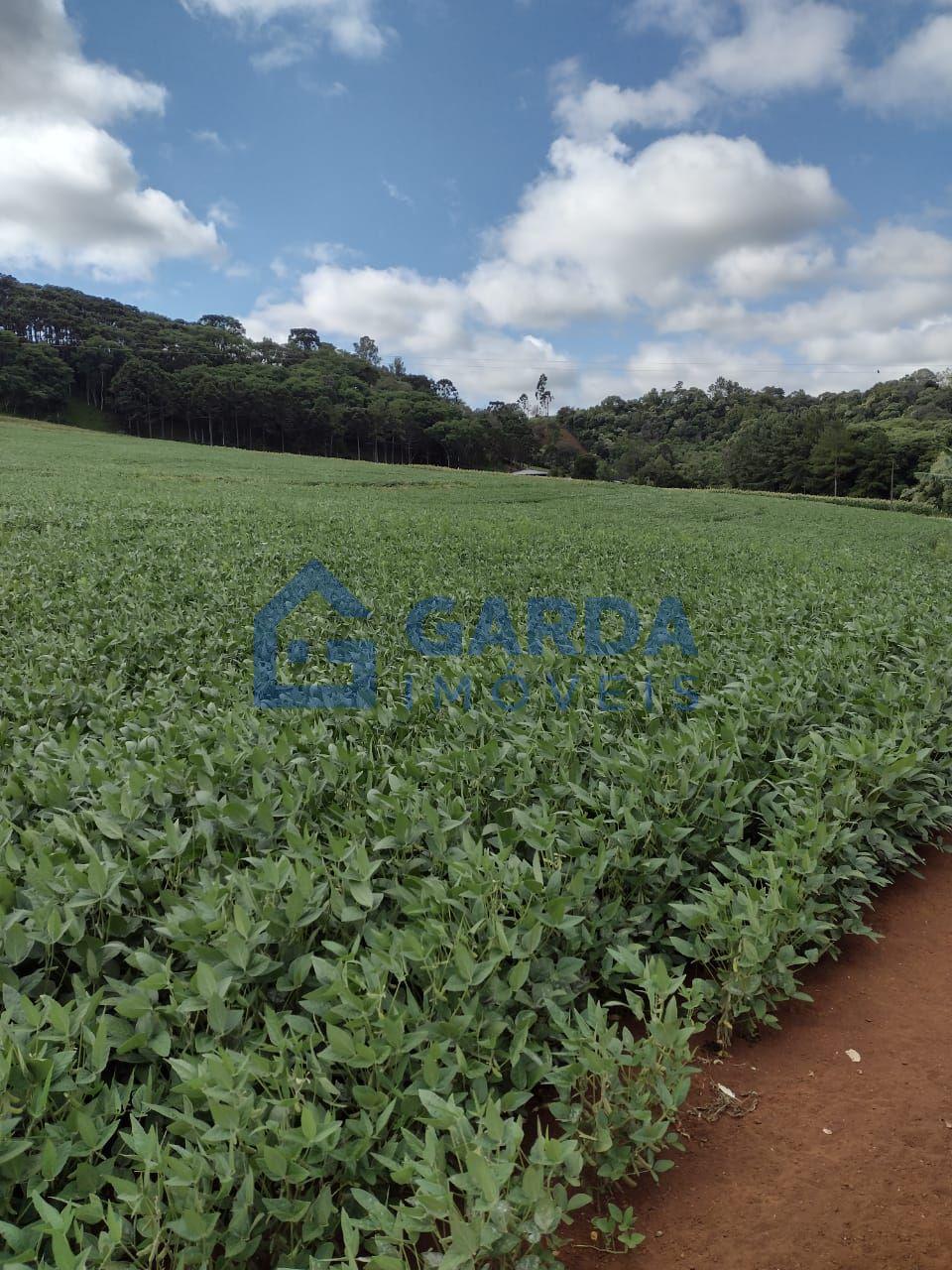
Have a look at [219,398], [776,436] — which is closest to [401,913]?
[219,398]

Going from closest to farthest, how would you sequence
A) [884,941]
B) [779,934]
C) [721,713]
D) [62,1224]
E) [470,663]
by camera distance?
[62,1224] < [779,934] < [884,941] < [721,713] < [470,663]

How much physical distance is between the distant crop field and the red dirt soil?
0.52ft

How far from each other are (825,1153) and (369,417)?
Result: 71.3 m

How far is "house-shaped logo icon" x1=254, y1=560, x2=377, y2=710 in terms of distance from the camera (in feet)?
16.1

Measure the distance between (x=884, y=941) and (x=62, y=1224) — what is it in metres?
3.26

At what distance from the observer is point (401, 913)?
115 inches

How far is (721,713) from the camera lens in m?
4.71

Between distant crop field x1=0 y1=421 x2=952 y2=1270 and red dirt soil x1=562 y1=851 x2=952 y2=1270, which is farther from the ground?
distant crop field x1=0 y1=421 x2=952 y2=1270

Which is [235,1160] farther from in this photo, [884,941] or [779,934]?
[884,941]

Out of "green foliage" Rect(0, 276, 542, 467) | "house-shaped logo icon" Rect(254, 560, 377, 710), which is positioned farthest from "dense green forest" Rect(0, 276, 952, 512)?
"house-shaped logo icon" Rect(254, 560, 377, 710)

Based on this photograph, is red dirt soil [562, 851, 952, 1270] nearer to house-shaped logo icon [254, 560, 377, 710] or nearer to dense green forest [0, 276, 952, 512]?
house-shaped logo icon [254, 560, 377, 710]

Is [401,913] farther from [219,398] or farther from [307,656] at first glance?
[219,398]

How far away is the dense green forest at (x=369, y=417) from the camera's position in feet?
206

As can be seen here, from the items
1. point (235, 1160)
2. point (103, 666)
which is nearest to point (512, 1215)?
point (235, 1160)
